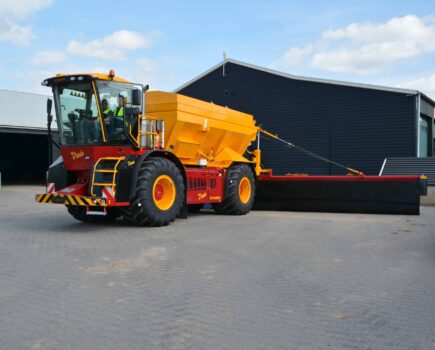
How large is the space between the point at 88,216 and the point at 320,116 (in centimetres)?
→ 1472

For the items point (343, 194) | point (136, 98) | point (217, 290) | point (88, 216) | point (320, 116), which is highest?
point (320, 116)

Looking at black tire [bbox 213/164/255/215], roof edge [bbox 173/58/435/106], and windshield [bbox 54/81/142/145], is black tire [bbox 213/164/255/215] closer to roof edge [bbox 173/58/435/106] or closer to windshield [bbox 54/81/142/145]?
windshield [bbox 54/81/142/145]

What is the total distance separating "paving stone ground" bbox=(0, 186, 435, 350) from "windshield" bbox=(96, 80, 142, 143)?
2138mm

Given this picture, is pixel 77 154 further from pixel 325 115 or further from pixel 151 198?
pixel 325 115

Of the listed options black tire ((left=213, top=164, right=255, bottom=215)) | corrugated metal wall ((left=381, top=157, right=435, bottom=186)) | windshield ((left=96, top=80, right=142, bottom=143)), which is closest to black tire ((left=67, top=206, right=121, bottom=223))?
windshield ((left=96, top=80, right=142, bottom=143))

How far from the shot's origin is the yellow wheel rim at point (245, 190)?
536 inches

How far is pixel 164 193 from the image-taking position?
33.9 ft

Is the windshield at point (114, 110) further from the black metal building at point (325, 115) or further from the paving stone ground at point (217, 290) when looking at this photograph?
the black metal building at point (325, 115)

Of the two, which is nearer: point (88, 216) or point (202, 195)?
point (88, 216)

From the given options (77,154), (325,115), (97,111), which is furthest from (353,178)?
(325,115)

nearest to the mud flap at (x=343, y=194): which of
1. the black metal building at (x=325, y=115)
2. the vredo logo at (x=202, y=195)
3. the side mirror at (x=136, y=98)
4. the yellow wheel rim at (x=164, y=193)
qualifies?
the vredo logo at (x=202, y=195)

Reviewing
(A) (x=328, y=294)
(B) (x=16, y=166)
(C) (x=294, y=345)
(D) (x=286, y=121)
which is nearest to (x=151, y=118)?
(A) (x=328, y=294)

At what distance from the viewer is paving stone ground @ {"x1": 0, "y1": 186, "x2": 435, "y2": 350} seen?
3.84 meters

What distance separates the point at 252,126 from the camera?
14852 millimetres
